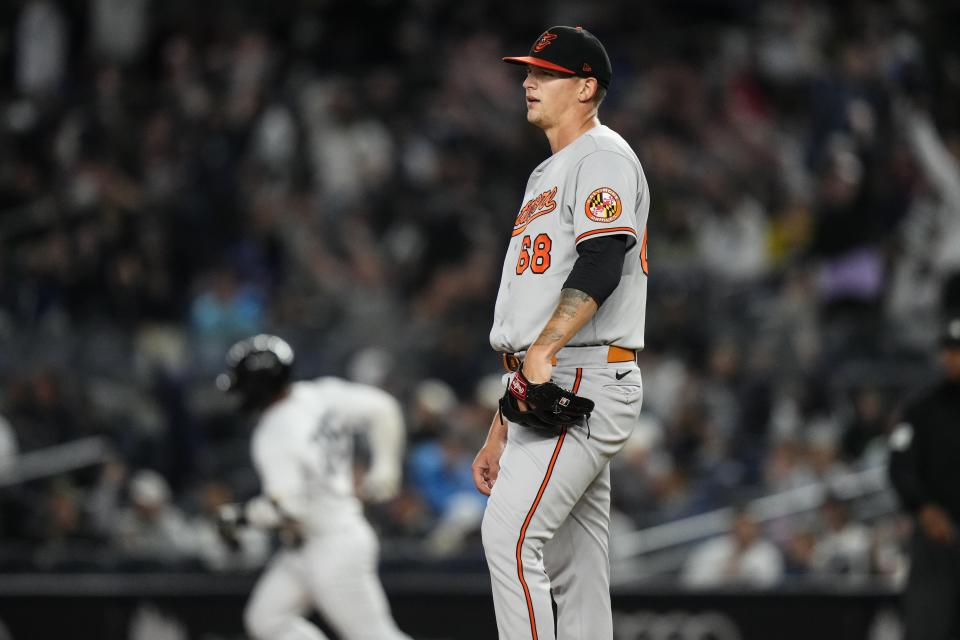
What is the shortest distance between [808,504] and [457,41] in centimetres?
708

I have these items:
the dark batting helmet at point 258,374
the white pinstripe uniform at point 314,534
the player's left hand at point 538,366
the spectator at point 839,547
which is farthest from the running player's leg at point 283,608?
the spectator at point 839,547

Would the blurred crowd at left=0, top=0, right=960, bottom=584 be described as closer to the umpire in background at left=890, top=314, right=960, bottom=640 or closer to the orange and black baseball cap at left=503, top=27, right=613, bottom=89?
the umpire in background at left=890, top=314, right=960, bottom=640

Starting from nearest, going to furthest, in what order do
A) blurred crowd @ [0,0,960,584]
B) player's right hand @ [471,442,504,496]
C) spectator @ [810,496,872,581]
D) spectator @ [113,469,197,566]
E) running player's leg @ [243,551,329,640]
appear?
player's right hand @ [471,442,504,496]
running player's leg @ [243,551,329,640]
spectator @ [810,496,872,581]
spectator @ [113,469,197,566]
blurred crowd @ [0,0,960,584]

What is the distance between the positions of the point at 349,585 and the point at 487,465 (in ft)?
7.18

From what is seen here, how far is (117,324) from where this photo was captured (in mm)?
12359

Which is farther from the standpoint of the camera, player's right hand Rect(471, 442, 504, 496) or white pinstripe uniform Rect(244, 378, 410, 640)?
white pinstripe uniform Rect(244, 378, 410, 640)

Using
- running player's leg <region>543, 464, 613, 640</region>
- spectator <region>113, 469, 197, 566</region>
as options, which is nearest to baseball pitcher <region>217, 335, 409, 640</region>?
running player's leg <region>543, 464, 613, 640</region>

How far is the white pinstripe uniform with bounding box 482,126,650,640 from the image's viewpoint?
4527mm

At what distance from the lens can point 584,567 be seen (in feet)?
15.7

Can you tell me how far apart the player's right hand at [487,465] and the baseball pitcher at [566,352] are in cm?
15

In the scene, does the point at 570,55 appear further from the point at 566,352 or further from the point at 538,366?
the point at 538,366

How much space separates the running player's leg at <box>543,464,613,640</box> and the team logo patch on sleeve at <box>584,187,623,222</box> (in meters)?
0.81

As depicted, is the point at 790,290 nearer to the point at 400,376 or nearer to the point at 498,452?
the point at 400,376

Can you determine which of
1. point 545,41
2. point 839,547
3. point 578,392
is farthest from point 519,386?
point 839,547
